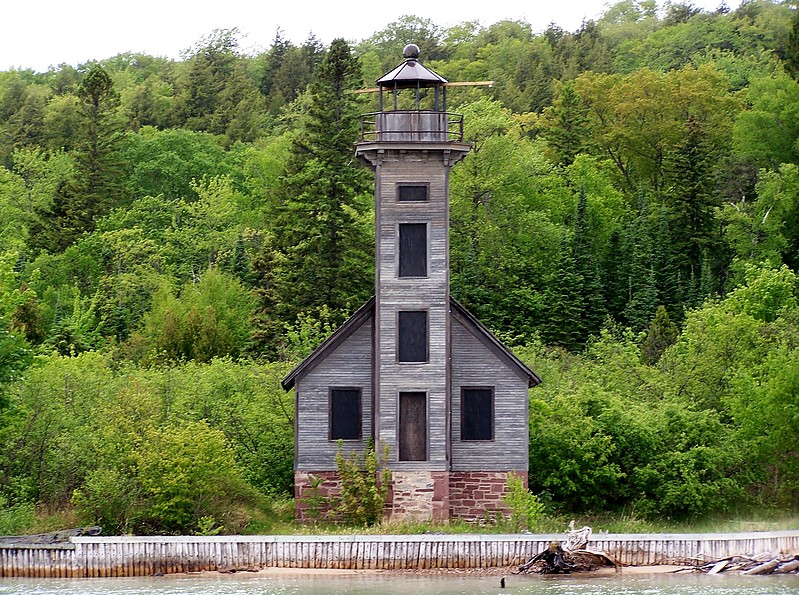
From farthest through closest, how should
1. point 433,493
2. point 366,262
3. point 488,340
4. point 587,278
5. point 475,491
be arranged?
1. point 587,278
2. point 366,262
3. point 488,340
4. point 475,491
5. point 433,493

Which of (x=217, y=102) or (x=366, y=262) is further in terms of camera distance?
(x=217, y=102)

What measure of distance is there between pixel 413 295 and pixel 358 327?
1864mm

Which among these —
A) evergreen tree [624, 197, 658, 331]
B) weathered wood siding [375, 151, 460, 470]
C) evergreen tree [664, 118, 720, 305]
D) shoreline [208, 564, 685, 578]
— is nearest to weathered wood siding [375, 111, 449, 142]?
weathered wood siding [375, 151, 460, 470]

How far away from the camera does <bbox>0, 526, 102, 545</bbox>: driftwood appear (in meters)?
38.5

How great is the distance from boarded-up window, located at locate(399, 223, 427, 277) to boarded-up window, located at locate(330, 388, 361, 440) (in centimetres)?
361

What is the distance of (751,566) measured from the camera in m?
37.3

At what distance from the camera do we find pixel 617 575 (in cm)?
3662

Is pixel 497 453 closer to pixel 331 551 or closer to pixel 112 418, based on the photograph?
pixel 331 551

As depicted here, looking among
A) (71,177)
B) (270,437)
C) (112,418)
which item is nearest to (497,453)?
(270,437)

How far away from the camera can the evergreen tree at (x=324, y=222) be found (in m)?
62.2

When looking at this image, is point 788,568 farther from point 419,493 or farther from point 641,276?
point 641,276

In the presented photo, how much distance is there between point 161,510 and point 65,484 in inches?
199

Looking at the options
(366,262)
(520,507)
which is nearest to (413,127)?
(520,507)

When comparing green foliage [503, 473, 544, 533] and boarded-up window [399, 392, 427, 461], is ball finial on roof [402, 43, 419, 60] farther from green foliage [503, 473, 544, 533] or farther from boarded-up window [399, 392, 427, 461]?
green foliage [503, 473, 544, 533]
